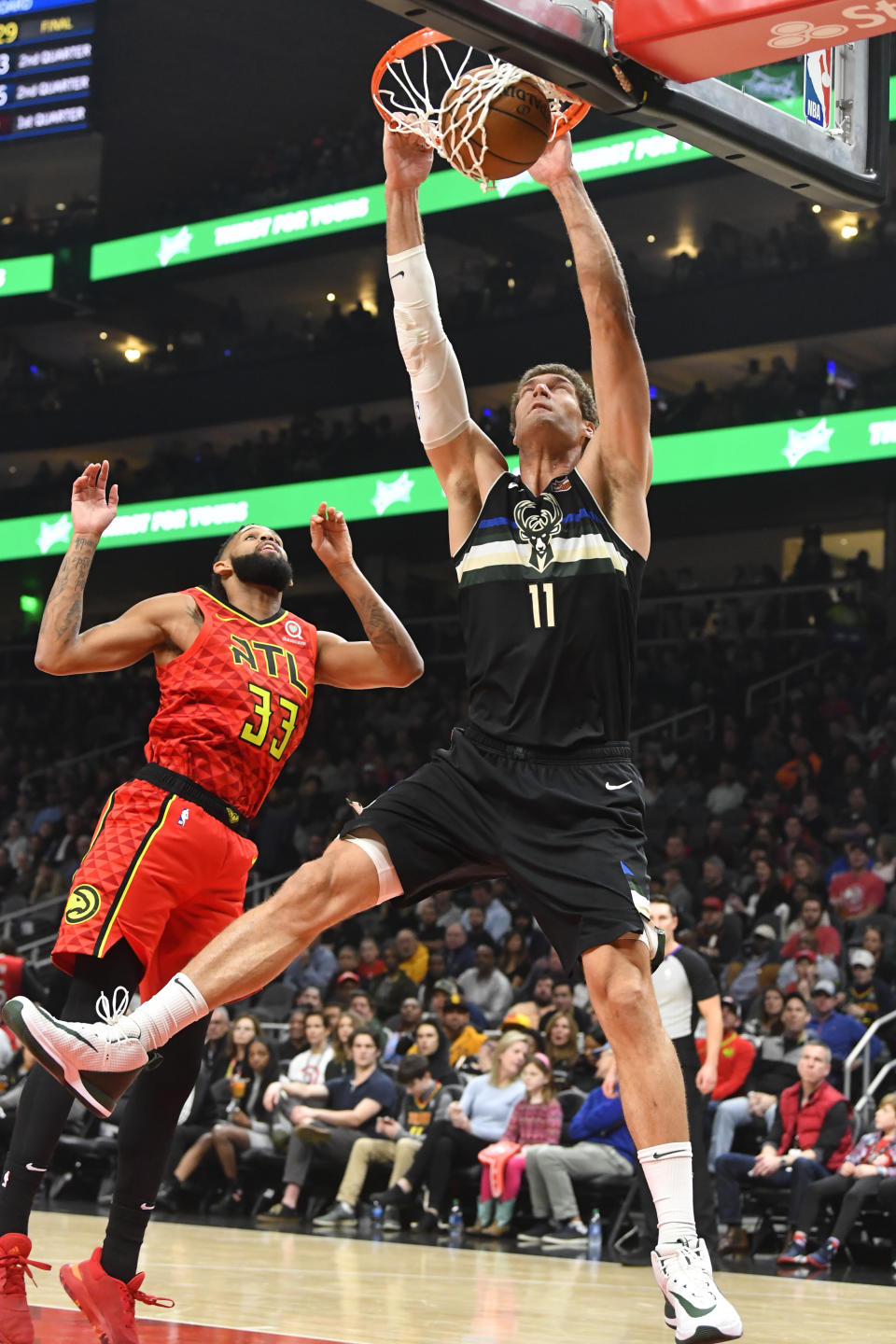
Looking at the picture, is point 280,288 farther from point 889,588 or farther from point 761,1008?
point 761,1008

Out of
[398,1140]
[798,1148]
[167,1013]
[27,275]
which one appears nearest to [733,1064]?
[798,1148]

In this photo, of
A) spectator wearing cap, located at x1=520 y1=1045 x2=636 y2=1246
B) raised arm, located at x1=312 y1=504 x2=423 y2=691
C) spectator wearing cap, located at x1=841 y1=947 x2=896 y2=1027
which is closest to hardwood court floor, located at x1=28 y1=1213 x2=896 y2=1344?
spectator wearing cap, located at x1=520 y1=1045 x2=636 y2=1246

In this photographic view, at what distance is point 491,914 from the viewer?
15227 millimetres

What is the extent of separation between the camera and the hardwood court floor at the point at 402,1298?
5199 millimetres

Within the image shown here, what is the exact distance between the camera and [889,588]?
20.8 m

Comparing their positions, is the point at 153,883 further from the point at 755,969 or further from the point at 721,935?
the point at 721,935

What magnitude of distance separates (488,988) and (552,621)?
949 centimetres

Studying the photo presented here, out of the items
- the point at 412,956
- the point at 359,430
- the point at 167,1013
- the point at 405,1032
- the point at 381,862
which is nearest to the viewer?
the point at 167,1013

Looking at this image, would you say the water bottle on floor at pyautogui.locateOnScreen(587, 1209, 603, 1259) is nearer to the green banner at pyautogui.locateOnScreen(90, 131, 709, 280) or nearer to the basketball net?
the basketball net

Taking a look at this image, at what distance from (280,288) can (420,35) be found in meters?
25.6

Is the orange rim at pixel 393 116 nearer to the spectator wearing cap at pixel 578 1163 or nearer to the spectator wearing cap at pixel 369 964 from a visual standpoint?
the spectator wearing cap at pixel 578 1163

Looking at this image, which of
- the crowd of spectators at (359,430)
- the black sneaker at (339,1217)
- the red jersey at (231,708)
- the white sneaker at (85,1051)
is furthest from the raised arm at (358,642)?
the crowd of spectators at (359,430)

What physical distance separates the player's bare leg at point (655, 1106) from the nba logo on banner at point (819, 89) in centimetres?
286

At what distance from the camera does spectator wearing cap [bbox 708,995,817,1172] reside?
31.9 feet
